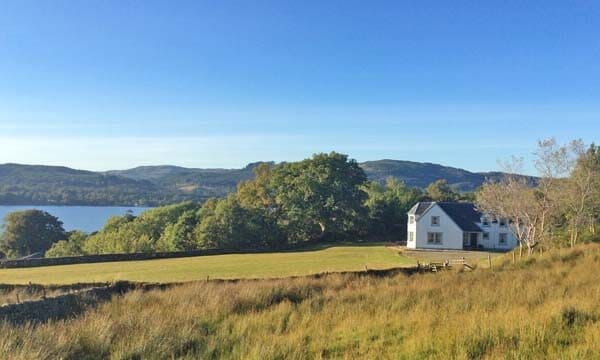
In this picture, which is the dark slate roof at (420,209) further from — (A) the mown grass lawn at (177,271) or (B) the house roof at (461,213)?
(A) the mown grass lawn at (177,271)

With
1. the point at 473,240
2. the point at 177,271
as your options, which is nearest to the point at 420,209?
the point at 473,240

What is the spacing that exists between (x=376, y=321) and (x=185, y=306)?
402 cm

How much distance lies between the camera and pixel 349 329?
728 cm

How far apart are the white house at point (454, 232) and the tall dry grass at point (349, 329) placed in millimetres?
46576

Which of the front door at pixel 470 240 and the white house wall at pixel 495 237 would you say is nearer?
the front door at pixel 470 240

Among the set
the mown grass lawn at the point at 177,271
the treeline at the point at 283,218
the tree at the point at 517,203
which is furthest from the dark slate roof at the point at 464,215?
the mown grass lawn at the point at 177,271

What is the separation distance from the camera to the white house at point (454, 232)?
55.9 meters

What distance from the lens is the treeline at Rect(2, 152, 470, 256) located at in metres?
59.5

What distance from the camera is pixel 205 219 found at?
59750mm

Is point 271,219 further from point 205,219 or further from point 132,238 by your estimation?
point 132,238

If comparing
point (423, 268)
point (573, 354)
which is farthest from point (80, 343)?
point (423, 268)

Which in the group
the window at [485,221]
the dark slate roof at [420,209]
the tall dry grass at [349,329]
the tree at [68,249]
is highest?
the dark slate roof at [420,209]

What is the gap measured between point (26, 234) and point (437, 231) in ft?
223

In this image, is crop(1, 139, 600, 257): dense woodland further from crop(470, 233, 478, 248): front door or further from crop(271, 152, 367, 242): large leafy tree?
crop(470, 233, 478, 248): front door
